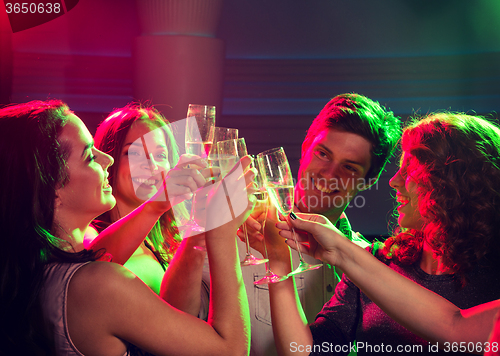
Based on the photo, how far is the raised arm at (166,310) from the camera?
1.02 metres

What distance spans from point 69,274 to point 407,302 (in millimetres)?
917

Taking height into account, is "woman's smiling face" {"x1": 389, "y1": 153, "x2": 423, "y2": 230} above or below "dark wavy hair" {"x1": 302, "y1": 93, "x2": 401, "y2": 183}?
below

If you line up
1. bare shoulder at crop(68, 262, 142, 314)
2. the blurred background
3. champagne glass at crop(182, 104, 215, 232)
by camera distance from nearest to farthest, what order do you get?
bare shoulder at crop(68, 262, 142, 314) < champagne glass at crop(182, 104, 215, 232) < the blurred background

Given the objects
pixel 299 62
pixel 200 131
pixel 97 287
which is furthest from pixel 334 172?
pixel 299 62

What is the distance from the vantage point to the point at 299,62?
14.1 feet

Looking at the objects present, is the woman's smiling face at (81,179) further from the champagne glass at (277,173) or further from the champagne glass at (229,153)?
the champagne glass at (277,173)

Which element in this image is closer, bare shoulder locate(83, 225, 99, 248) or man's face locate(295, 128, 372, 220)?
bare shoulder locate(83, 225, 99, 248)

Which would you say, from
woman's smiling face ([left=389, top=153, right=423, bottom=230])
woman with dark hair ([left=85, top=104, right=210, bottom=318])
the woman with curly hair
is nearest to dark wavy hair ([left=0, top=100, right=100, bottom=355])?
woman with dark hair ([left=85, top=104, right=210, bottom=318])

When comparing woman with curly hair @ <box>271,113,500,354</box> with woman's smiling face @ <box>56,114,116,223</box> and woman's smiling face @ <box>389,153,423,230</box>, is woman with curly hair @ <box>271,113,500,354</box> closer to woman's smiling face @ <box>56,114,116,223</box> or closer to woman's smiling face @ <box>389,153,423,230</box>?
woman's smiling face @ <box>389,153,423,230</box>

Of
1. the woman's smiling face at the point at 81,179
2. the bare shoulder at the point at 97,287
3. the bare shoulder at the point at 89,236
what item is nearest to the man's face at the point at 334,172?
the bare shoulder at the point at 89,236

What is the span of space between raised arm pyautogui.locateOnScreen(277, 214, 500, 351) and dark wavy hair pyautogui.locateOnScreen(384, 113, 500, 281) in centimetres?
27

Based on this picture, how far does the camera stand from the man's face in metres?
2.06

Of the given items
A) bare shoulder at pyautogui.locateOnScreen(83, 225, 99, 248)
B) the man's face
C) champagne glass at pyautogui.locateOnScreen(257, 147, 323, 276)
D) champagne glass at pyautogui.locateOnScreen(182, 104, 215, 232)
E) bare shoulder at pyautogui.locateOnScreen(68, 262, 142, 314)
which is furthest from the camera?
the man's face

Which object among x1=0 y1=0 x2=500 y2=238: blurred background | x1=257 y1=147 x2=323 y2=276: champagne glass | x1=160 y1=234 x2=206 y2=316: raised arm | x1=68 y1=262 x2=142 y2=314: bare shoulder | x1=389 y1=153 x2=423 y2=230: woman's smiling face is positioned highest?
x1=0 y1=0 x2=500 y2=238: blurred background
